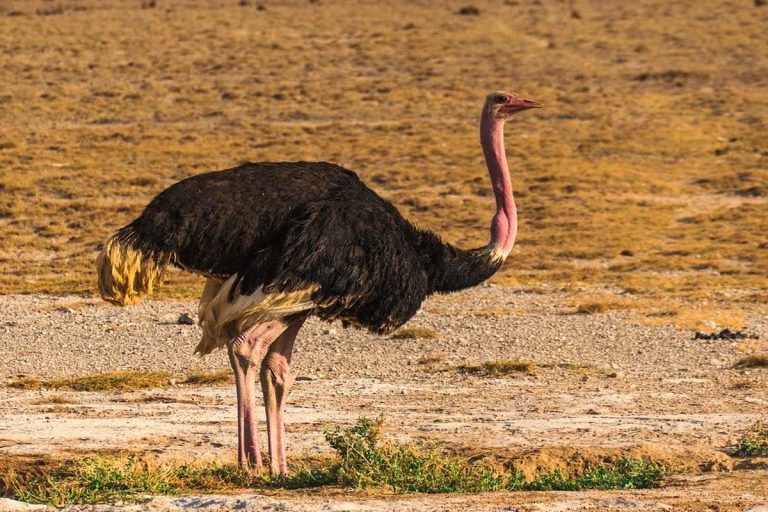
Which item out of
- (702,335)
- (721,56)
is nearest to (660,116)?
(721,56)

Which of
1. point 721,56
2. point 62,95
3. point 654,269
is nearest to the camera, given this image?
point 654,269

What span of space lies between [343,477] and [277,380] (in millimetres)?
902

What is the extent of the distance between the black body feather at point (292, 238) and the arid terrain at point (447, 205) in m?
1.11

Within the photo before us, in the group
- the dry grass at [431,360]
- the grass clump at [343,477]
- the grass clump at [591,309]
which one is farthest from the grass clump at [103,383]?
the grass clump at [591,309]

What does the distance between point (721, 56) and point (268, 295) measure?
126ft

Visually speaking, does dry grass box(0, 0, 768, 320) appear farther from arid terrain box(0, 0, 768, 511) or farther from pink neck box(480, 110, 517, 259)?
pink neck box(480, 110, 517, 259)

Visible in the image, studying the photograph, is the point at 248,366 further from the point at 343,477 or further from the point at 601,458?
the point at 601,458

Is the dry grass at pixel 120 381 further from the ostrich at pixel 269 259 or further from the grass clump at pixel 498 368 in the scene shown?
the ostrich at pixel 269 259

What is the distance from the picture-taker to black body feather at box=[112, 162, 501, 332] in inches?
339

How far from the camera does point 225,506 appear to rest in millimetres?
7590

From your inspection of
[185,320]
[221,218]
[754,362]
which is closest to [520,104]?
[221,218]

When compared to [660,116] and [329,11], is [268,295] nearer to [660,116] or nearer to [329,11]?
[660,116]

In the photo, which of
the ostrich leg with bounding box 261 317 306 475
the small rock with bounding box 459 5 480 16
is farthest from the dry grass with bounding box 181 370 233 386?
the small rock with bounding box 459 5 480 16

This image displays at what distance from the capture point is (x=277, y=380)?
913cm
